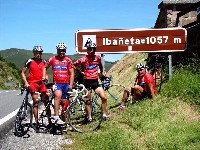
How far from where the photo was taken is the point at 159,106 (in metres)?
9.18

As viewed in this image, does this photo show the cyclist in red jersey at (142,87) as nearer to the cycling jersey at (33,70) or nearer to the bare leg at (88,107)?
the bare leg at (88,107)

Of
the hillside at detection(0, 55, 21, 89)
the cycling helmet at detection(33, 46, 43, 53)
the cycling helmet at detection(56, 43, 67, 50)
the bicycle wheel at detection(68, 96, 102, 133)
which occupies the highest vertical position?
the cycling helmet at detection(56, 43, 67, 50)

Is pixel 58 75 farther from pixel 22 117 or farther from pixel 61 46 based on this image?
pixel 22 117

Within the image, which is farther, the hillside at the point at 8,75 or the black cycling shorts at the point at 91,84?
the hillside at the point at 8,75

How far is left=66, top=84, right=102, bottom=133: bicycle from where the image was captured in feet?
28.3

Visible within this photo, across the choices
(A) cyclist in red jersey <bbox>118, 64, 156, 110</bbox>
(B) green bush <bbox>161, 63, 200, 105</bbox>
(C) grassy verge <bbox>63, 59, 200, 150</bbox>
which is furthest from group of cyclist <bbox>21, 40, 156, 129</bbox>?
(B) green bush <bbox>161, 63, 200, 105</bbox>

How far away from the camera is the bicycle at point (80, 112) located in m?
8.62

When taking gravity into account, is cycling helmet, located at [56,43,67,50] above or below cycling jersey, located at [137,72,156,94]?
above

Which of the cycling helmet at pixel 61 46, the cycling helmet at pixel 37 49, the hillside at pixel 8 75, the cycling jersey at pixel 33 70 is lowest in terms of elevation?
the hillside at pixel 8 75

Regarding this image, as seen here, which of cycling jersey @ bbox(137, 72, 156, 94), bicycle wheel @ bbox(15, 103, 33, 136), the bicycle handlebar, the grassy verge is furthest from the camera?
cycling jersey @ bbox(137, 72, 156, 94)

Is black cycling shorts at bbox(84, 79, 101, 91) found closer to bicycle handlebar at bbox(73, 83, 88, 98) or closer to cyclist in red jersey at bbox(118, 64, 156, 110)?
bicycle handlebar at bbox(73, 83, 88, 98)

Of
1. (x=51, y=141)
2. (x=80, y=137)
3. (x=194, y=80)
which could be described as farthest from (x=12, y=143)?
(x=194, y=80)

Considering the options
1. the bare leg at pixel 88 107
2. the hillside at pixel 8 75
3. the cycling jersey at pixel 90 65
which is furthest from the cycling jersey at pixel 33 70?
the hillside at pixel 8 75

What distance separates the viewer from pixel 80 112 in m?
8.93
